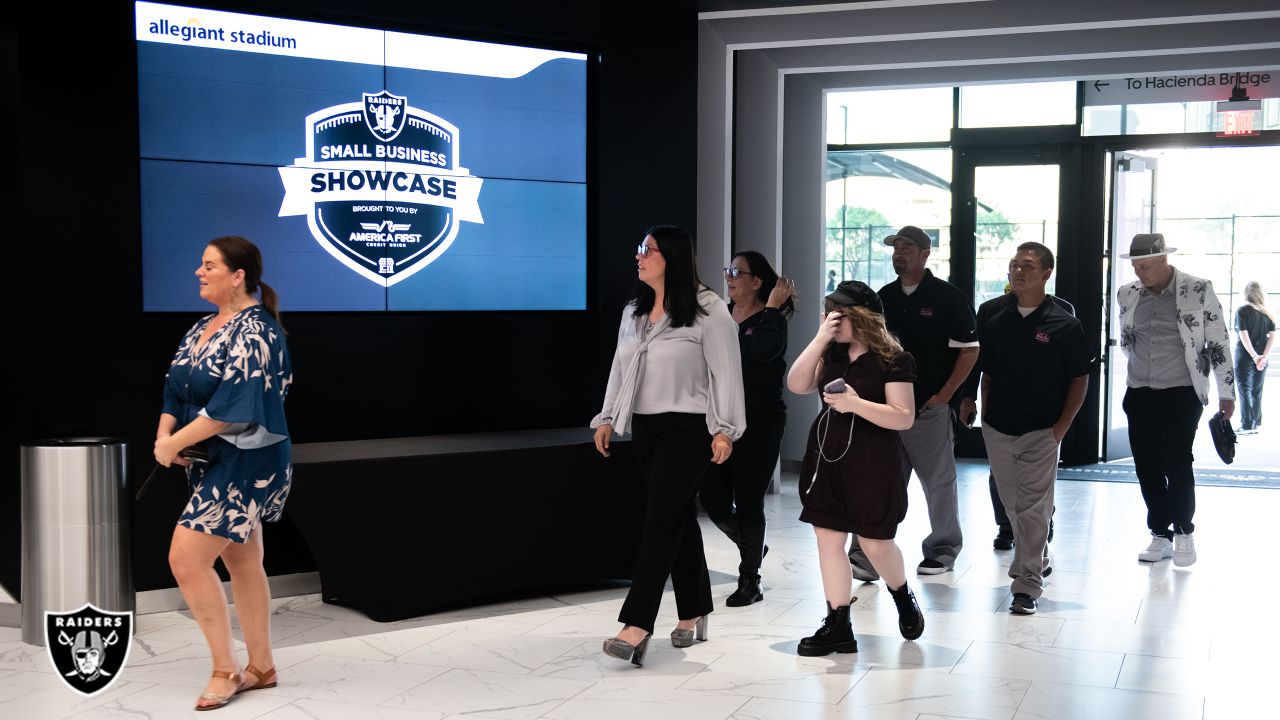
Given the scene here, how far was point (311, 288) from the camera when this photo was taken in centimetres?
544

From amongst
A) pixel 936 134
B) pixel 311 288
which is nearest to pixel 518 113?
pixel 311 288

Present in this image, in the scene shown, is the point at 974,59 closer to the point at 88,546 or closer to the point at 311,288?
the point at 311,288

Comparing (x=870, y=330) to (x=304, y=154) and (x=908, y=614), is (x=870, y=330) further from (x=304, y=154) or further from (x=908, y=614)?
(x=304, y=154)

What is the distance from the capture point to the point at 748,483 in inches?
204

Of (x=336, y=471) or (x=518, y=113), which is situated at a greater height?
(x=518, y=113)

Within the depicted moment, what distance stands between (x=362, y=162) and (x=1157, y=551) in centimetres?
440

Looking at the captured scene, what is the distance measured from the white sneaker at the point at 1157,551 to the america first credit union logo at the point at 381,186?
12.5 ft

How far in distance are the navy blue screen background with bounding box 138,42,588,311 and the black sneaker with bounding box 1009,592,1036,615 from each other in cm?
253

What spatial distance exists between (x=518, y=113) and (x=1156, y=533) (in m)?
3.91

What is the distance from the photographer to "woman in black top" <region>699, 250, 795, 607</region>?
516cm

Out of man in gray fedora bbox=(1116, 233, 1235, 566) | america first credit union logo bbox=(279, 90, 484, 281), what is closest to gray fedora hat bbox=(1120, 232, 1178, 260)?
man in gray fedora bbox=(1116, 233, 1235, 566)

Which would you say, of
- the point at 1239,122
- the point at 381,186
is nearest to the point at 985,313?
the point at 381,186

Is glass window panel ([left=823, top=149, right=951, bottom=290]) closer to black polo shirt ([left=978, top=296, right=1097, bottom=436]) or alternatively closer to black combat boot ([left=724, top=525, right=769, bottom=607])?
black polo shirt ([left=978, top=296, right=1097, bottom=436])

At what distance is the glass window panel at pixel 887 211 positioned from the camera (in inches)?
415
